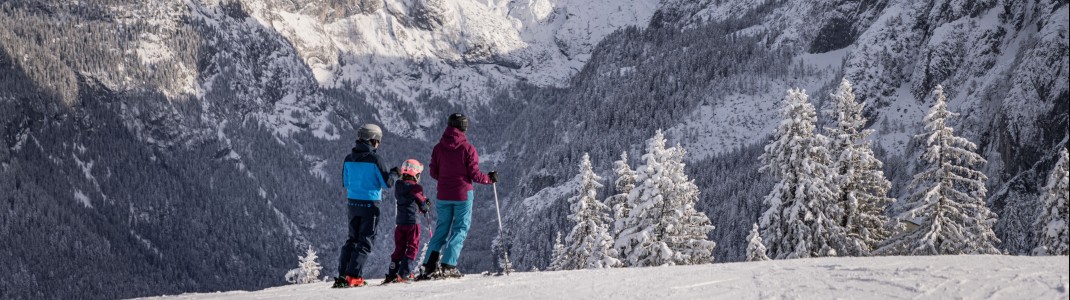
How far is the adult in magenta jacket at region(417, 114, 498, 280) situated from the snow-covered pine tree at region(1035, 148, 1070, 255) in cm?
1570

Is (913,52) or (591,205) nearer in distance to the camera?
(591,205)

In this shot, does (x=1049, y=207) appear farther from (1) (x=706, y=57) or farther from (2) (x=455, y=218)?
(1) (x=706, y=57)

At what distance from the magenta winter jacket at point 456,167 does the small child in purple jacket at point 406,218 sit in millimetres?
400

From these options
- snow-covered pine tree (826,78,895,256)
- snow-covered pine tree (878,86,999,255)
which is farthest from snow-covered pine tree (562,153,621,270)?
snow-covered pine tree (878,86,999,255)

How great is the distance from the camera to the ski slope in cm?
900

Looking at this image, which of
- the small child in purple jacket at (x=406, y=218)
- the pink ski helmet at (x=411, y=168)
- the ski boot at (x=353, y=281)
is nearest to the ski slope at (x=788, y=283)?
the ski boot at (x=353, y=281)

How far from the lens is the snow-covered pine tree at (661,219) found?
1138 inches

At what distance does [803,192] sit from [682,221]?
394cm

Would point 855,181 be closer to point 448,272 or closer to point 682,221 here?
point 682,221

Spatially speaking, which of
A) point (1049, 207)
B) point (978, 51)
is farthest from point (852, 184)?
point (978, 51)

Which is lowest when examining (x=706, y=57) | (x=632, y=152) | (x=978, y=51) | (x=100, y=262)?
(x=100, y=262)

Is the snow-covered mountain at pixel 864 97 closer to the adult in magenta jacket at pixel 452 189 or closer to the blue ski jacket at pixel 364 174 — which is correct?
the adult in magenta jacket at pixel 452 189

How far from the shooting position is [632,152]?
17138 cm

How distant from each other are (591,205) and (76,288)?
170 metres
